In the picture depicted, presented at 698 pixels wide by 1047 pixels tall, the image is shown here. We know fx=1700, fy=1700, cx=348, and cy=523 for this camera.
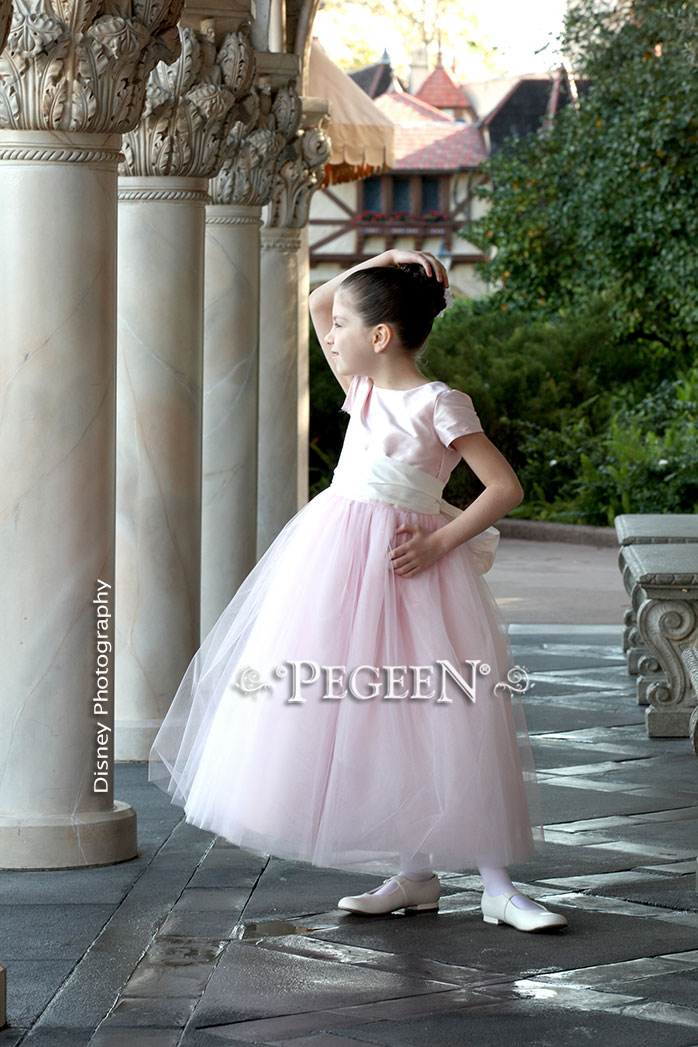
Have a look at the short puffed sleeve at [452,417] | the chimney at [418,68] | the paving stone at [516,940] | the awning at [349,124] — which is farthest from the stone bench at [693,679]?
the chimney at [418,68]

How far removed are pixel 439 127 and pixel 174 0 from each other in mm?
42031

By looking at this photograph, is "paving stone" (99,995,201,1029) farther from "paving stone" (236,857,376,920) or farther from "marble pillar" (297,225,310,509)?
"marble pillar" (297,225,310,509)

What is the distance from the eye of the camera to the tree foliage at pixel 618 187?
60.4 ft

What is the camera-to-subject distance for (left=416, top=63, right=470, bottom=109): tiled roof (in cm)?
4925

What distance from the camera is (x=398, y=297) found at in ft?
13.7

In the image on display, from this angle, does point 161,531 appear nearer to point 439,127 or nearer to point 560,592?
point 560,592

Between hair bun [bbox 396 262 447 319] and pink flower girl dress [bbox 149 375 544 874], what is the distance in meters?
0.23

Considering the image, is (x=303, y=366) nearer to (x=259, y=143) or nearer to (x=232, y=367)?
(x=259, y=143)

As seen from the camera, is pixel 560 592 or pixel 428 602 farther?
pixel 560 592

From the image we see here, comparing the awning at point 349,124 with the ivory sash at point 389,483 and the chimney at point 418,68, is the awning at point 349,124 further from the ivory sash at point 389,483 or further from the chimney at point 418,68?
the chimney at point 418,68

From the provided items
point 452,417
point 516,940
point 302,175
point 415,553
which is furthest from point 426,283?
point 302,175

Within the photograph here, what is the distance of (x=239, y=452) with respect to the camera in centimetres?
804

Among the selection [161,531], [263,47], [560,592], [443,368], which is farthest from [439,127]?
[161,531]

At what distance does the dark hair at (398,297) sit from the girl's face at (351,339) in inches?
0.8
